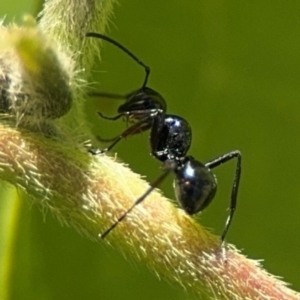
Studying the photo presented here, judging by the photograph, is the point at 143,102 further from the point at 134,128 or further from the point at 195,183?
the point at 195,183

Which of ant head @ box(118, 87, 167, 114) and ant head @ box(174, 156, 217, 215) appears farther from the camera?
ant head @ box(118, 87, 167, 114)

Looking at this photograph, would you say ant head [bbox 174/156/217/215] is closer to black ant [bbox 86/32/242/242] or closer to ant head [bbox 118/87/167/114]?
black ant [bbox 86/32/242/242]

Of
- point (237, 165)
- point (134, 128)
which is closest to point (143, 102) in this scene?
point (134, 128)

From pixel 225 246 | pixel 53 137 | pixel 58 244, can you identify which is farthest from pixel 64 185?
pixel 58 244

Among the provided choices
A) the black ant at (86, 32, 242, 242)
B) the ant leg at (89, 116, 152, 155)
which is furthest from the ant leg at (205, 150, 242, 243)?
the ant leg at (89, 116, 152, 155)

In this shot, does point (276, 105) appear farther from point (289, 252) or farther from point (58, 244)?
point (58, 244)

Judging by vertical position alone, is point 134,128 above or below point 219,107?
below

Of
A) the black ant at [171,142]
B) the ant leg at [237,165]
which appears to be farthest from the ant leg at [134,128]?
the ant leg at [237,165]
